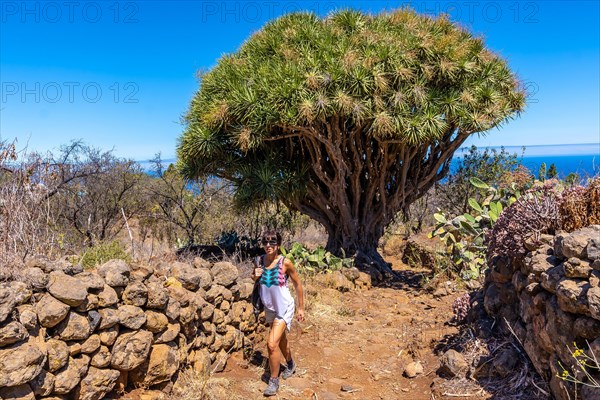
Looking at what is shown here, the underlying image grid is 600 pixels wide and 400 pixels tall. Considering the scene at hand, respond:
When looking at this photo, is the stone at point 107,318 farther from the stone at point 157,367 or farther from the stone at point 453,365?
the stone at point 453,365

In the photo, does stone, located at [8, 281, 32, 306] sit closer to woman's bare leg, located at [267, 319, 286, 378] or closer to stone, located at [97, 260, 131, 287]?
stone, located at [97, 260, 131, 287]

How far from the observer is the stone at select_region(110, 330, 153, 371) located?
3334 mm

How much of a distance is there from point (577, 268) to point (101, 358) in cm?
313

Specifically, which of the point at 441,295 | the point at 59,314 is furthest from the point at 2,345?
the point at 441,295

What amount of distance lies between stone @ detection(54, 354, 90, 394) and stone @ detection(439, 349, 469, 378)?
289 cm

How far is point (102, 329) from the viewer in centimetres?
329

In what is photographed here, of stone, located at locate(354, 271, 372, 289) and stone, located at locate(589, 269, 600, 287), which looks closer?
stone, located at locate(589, 269, 600, 287)

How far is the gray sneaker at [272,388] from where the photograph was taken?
158 inches

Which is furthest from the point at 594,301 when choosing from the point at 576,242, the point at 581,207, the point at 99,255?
the point at 99,255

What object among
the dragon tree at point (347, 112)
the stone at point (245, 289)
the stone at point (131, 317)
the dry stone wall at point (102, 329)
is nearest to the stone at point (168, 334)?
the dry stone wall at point (102, 329)

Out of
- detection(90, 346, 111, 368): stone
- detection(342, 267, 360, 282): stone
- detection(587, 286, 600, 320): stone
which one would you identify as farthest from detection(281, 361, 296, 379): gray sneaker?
detection(342, 267, 360, 282): stone

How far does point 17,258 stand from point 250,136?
4250 mm

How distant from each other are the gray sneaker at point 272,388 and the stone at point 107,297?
1483 millimetres

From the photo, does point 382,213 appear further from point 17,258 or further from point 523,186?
point 17,258
